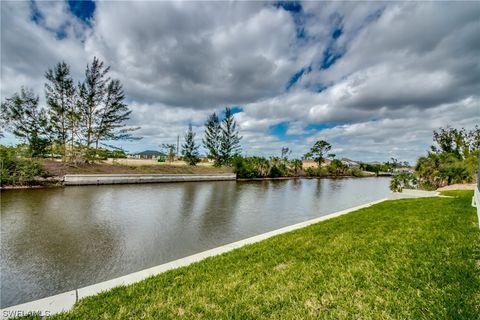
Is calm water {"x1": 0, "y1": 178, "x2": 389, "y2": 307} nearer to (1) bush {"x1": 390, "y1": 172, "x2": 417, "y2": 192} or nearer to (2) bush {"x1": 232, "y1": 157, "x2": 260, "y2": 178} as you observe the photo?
(1) bush {"x1": 390, "y1": 172, "x2": 417, "y2": 192}

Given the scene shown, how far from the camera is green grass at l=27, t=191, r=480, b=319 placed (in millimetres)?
1977

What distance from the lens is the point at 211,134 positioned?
131 feet

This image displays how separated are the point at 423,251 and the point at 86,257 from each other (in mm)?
5917

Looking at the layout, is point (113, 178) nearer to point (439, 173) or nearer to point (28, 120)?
point (28, 120)

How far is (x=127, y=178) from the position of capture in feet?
62.5

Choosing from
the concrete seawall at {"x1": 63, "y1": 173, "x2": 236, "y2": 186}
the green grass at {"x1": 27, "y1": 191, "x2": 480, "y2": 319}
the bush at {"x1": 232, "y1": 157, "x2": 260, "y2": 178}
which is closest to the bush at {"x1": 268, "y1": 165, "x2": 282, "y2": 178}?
the bush at {"x1": 232, "y1": 157, "x2": 260, "y2": 178}

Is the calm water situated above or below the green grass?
below

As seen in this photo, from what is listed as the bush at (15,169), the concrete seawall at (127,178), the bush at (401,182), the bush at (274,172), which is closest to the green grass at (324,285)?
the bush at (401,182)

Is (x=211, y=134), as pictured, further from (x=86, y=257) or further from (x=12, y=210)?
(x=86, y=257)

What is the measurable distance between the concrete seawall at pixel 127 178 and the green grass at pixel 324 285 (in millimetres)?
17061

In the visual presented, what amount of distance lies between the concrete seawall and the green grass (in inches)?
672

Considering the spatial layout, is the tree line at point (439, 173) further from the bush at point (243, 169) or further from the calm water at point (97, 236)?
the bush at point (243, 169)

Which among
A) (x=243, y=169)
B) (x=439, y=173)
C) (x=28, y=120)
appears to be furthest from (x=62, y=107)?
(x=439, y=173)

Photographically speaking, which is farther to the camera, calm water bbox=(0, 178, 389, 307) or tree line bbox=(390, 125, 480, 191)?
tree line bbox=(390, 125, 480, 191)
